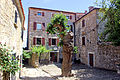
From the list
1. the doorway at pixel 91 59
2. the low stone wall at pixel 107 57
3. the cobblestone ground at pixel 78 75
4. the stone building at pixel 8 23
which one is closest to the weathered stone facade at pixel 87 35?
the doorway at pixel 91 59

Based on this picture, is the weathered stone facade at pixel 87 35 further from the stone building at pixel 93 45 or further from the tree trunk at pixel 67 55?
the tree trunk at pixel 67 55

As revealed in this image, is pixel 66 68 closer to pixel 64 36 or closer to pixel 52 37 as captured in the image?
pixel 64 36

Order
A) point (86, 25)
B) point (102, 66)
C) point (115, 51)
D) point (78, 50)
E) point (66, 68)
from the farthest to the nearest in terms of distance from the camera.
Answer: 1. point (78, 50)
2. point (86, 25)
3. point (102, 66)
4. point (115, 51)
5. point (66, 68)

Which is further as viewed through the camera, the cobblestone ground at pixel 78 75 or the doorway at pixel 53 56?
the doorway at pixel 53 56

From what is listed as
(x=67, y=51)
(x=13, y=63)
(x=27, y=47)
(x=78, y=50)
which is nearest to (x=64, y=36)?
(x=67, y=51)

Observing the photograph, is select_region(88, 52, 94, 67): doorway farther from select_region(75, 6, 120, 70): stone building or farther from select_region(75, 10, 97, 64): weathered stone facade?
select_region(75, 10, 97, 64): weathered stone facade

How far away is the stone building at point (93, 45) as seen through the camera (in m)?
11.5

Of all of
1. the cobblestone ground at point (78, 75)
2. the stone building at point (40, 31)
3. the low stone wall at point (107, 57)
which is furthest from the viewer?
the stone building at point (40, 31)

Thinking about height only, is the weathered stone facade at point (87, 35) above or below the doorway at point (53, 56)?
above

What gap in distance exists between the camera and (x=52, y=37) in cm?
1888

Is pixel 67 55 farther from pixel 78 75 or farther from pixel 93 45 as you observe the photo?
pixel 93 45

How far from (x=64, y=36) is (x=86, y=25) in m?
8.10

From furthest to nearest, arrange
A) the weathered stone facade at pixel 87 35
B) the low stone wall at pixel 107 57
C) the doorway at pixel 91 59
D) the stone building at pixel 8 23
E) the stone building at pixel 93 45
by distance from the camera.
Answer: the doorway at pixel 91 59
the weathered stone facade at pixel 87 35
the stone building at pixel 93 45
the low stone wall at pixel 107 57
the stone building at pixel 8 23

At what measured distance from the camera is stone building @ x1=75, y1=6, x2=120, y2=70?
37.6 feet
